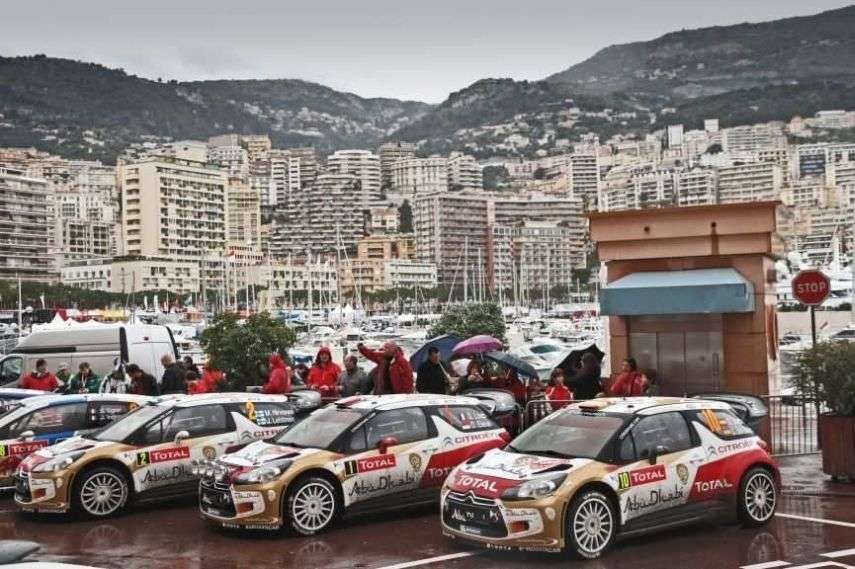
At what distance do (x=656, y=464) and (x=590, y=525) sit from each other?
42.9 inches

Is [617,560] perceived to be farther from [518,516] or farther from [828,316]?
[828,316]

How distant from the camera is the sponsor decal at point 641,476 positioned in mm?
10258

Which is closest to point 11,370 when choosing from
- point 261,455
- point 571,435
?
point 261,455

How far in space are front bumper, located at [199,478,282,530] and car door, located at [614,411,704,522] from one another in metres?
3.47

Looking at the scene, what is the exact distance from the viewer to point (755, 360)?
1892cm

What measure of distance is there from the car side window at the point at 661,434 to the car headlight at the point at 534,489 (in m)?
1.16

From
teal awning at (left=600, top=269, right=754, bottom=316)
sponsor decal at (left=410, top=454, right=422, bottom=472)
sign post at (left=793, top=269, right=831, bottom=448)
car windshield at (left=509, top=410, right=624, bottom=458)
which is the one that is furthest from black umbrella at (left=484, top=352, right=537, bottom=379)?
car windshield at (left=509, top=410, right=624, bottom=458)

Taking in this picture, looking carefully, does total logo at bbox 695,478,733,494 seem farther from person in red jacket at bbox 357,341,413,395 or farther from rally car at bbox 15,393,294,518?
person in red jacket at bbox 357,341,413,395

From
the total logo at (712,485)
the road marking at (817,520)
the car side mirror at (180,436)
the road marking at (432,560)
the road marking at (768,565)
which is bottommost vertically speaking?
the road marking at (817,520)

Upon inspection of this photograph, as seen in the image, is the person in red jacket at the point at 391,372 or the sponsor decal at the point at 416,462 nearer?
the sponsor decal at the point at 416,462

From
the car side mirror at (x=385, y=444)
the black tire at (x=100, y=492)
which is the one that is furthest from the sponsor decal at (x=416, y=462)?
the black tire at (x=100, y=492)

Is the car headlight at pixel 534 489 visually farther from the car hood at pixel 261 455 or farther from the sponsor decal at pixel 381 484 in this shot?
the car hood at pixel 261 455

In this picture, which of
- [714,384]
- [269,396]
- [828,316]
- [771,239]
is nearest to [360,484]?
[269,396]

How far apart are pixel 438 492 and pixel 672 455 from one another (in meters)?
2.80
